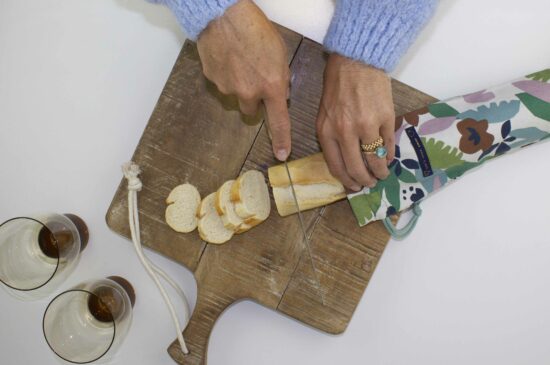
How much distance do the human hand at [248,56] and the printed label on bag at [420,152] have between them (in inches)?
10.8

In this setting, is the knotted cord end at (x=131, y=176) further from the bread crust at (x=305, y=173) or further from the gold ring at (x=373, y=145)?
the gold ring at (x=373, y=145)

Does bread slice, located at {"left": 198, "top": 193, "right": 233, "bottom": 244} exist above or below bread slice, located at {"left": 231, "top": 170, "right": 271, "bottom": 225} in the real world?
below

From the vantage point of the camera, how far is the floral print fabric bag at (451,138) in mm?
1112

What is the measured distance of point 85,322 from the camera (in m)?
1.13

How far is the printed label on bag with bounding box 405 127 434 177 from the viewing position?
1.12 m

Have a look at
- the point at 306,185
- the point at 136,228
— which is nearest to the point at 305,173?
the point at 306,185

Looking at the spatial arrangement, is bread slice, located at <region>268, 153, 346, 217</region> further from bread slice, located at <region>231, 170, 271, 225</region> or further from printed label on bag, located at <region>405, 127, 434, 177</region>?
printed label on bag, located at <region>405, 127, 434, 177</region>

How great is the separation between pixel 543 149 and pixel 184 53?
0.80 metres

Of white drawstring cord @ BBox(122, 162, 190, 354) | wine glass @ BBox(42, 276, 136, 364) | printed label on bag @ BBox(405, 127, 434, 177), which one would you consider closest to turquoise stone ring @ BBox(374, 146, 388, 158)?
printed label on bag @ BBox(405, 127, 434, 177)

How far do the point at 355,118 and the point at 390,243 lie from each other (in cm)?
34

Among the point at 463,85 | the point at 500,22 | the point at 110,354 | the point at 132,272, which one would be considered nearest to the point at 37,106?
the point at 132,272

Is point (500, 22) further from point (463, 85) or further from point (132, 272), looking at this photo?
point (132, 272)

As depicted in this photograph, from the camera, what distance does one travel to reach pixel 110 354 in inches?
47.9

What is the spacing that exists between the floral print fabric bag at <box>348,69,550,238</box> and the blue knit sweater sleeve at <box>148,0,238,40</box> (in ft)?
1.41
